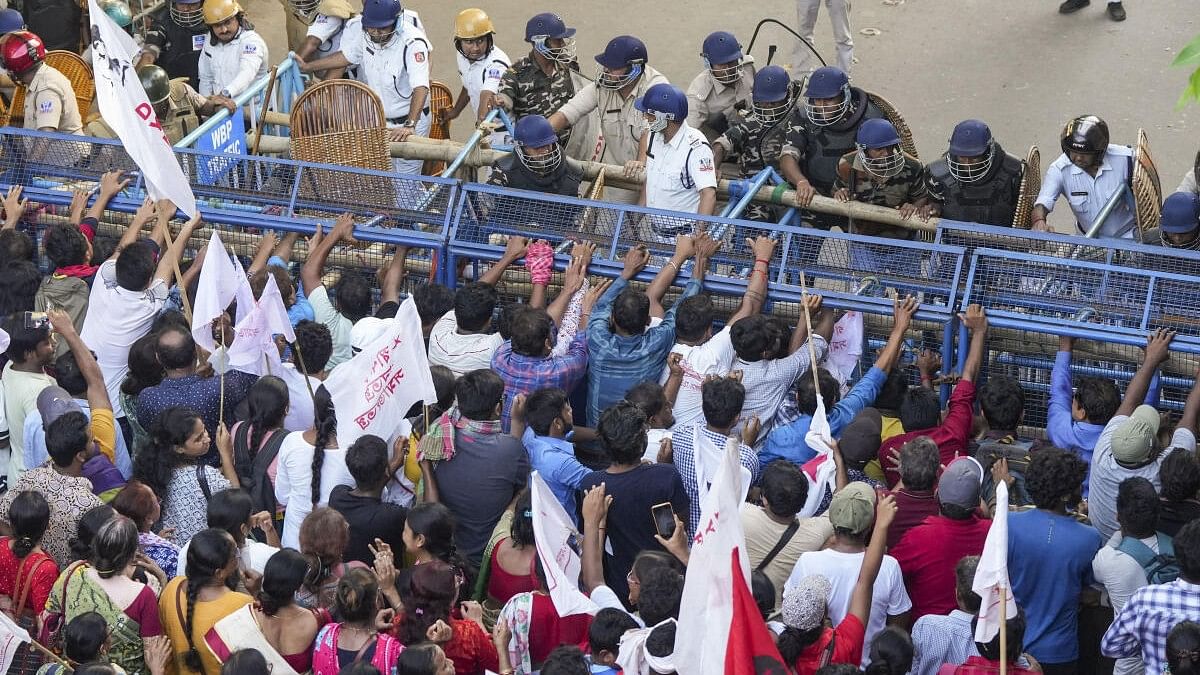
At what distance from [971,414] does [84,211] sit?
4.57 metres

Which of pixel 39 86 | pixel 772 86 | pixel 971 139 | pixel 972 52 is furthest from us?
pixel 972 52

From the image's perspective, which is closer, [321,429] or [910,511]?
[910,511]

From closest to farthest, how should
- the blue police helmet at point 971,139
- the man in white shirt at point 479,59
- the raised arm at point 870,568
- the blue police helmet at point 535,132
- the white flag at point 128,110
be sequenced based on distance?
the raised arm at point 870,568 → the white flag at point 128,110 → the blue police helmet at point 971,139 → the blue police helmet at point 535,132 → the man in white shirt at point 479,59

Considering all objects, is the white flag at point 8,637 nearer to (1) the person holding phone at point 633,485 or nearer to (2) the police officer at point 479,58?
(1) the person holding phone at point 633,485

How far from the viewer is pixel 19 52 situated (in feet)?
30.5

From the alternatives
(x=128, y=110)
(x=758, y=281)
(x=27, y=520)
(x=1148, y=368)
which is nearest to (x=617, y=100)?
(x=758, y=281)

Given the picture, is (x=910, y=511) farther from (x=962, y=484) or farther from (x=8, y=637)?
(x=8, y=637)

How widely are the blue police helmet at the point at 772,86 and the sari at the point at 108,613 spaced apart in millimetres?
4926

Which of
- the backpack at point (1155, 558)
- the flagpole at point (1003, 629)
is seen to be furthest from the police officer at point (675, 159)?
the flagpole at point (1003, 629)

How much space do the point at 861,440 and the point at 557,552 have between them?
1.48 metres

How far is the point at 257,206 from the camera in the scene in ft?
27.1

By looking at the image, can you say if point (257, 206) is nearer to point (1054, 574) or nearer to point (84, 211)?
point (84, 211)

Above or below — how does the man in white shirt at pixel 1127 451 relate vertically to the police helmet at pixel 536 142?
below

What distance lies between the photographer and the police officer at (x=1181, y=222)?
23.8 feet
